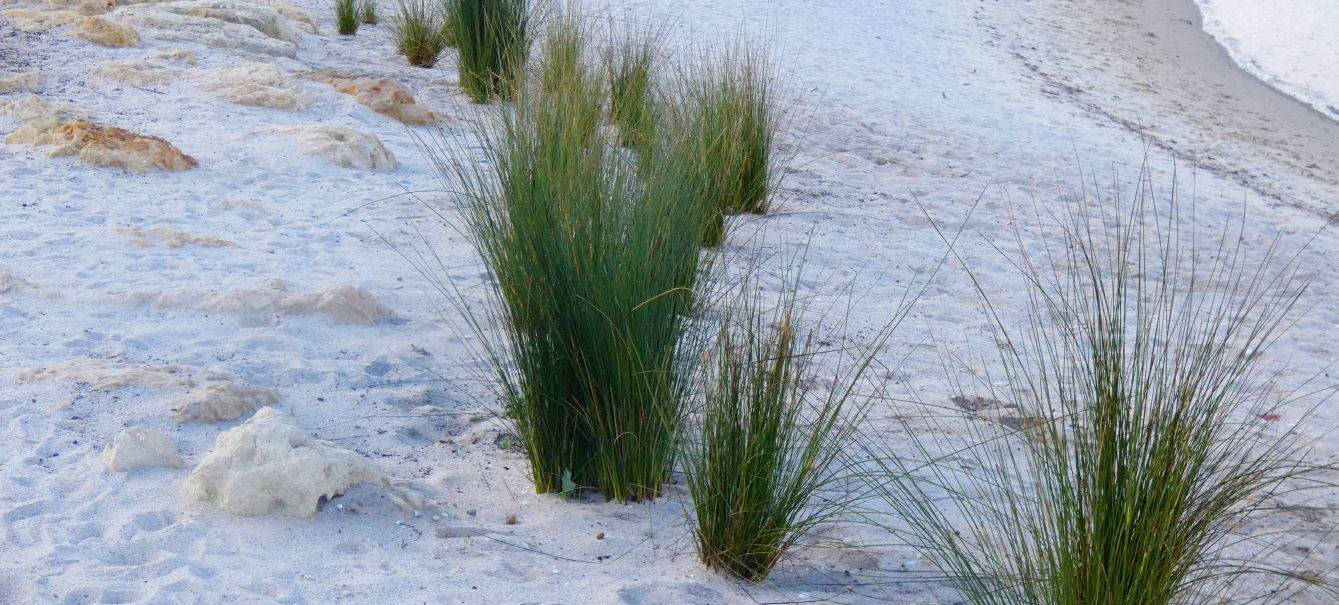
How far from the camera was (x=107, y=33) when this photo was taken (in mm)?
6004

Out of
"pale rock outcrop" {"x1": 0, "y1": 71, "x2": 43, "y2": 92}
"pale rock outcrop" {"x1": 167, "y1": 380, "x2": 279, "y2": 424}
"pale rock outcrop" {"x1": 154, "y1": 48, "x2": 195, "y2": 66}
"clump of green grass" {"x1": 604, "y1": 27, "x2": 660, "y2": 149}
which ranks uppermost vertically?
"clump of green grass" {"x1": 604, "y1": 27, "x2": 660, "y2": 149}

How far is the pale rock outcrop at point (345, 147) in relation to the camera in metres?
4.76

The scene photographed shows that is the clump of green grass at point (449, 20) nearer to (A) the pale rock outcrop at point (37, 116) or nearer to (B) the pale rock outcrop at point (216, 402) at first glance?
(A) the pale rock outcrop at point (37, 116)

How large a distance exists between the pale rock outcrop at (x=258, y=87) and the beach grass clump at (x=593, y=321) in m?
3.09

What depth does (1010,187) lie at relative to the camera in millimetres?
5660

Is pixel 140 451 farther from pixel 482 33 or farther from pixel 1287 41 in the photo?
pixel 1287 41

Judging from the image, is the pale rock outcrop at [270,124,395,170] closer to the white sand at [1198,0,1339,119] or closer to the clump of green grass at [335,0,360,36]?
the clump of green grass at [335,0,360,36]

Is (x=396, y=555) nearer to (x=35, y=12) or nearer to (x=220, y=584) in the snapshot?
(x=220, y=584)

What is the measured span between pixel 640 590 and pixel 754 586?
9.4 inches

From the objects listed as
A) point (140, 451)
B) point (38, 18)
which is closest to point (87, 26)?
point (38, 18)

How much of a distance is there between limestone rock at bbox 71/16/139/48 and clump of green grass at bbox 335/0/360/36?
4.71 ft

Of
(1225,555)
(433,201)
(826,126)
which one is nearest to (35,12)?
(433,201)

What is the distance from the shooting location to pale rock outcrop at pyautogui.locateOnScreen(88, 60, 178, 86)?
550 cm

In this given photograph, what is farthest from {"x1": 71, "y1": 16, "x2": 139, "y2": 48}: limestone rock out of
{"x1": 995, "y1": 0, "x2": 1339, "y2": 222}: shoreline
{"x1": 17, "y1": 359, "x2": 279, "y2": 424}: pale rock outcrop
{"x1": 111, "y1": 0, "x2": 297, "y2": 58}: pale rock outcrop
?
{"x1": 995, "y1": 0, "x2": 1339, "y2": 222}: shoreline
